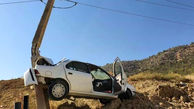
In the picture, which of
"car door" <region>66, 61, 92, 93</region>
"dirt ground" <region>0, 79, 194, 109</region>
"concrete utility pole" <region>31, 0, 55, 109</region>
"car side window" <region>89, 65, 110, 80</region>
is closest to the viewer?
"car door" <region>66, 61, 92, 93</region>

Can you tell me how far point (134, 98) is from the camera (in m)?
10.8

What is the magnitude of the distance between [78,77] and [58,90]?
3.20 feet

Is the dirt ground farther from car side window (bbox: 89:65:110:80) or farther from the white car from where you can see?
car side window (bbox: 89:65:110:80)

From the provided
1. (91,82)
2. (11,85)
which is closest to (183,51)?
(11,85)

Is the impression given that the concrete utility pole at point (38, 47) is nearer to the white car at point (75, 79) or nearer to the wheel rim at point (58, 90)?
the white car at point (75, 79)

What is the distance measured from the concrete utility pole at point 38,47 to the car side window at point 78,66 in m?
1.38

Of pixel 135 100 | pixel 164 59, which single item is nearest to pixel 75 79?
pixel 135 100

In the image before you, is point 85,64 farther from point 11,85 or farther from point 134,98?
point 11,85

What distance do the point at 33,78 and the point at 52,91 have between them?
0.83 metres

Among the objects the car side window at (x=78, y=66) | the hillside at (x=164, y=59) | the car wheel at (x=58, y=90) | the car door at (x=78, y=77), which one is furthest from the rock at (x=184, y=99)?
the hillside at (x=164, y=59)

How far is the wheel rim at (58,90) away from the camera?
27.0 ft

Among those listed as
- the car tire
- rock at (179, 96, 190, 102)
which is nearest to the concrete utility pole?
the car tire

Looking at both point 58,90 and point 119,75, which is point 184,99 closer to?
point 119,75

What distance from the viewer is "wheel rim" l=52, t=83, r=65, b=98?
8215 mm
